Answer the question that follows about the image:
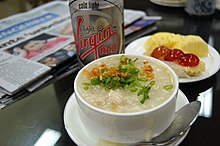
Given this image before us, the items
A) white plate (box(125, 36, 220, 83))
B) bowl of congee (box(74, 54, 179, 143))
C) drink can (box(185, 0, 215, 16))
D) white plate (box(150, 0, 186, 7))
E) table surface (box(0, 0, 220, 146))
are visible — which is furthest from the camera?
white plate (box(150, 0, 186, 7))

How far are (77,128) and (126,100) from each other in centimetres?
12

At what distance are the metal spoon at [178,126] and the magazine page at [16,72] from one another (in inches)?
14.2

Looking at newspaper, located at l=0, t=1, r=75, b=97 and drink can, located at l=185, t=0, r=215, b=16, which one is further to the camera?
drink can, located at l=185, t=0, r=215, b=16

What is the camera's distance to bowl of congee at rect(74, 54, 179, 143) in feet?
1.42

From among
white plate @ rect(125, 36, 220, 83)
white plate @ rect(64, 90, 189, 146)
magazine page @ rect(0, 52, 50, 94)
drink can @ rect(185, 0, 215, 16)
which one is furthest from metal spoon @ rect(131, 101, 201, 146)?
drink can @ rect(185, 0, 215, 16)

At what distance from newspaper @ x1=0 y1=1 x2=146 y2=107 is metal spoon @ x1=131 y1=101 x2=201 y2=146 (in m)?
0.37

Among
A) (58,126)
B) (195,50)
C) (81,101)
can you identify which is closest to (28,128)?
(58,126)

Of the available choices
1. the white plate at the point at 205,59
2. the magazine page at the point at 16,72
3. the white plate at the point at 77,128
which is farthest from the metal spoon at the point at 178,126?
the magazine page at the point at 16,72

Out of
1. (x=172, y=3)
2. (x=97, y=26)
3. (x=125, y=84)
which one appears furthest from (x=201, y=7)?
(x=125, y=84)

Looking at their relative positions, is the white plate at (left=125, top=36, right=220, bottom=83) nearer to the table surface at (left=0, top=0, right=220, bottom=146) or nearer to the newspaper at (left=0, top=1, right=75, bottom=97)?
the table surface at (left=0, top=0, right=220, bottom=146)

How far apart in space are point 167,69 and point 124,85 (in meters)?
0.10

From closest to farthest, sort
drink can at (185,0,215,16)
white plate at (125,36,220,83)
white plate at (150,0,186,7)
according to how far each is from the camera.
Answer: white plate at (125,36,220,83)
drink can at (185,0,215,16)
white plate at (150,0,186,7)

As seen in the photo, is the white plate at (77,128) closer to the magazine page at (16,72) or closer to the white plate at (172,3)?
the magazine page at (16,72)

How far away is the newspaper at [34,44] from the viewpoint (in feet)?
2.33
